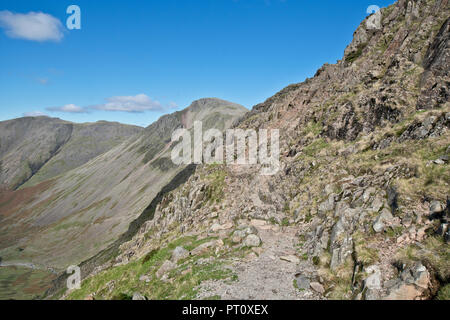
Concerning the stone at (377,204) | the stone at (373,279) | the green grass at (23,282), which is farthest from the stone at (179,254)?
the green grass at (23,282)

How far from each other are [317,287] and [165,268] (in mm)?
12555

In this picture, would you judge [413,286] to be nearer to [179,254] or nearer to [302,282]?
[302,282]

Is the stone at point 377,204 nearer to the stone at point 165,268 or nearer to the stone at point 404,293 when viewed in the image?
the stone at point 404,293

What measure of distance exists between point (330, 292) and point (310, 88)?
41.0 m

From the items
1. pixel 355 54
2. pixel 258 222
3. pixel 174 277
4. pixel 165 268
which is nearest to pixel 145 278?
pixel 165 268

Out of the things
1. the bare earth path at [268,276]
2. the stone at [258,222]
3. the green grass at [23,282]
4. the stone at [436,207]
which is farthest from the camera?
the green grass at [23,282]

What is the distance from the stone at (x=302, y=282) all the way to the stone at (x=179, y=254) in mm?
10410

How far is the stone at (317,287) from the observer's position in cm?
1312

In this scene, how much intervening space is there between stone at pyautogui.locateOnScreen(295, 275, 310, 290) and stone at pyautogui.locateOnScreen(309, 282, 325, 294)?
290 millimetres

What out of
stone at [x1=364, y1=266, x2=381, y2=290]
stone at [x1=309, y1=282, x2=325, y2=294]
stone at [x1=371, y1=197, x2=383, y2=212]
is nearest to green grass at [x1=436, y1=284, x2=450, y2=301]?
stone at [x1=364, y1=266, x2=381, y2=290]

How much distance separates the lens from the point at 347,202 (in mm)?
19094

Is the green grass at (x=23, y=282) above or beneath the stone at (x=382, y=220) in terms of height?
beneath
